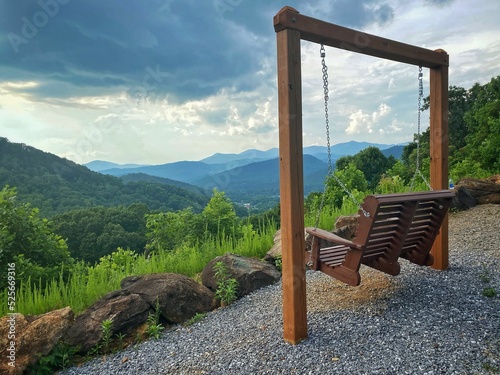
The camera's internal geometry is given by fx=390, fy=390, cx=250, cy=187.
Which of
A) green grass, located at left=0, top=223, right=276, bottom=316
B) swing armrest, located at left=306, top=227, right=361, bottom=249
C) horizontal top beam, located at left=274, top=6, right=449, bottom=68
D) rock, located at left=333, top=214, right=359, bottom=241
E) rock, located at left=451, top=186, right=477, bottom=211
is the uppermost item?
horizontal top beam, located at left=274, top=6, right=449, bottom=68

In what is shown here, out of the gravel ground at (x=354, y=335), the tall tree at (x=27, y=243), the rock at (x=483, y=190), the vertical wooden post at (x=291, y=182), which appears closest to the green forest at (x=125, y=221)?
the tall tree at (x=27, y=243)

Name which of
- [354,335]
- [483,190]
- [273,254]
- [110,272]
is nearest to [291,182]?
[354,335]

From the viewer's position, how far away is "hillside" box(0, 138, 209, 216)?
20.6 metres

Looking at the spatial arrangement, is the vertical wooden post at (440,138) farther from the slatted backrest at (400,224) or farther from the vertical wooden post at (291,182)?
the vertical wooden post at (291,182)

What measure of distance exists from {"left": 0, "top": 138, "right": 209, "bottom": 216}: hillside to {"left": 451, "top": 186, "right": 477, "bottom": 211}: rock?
47.5ft

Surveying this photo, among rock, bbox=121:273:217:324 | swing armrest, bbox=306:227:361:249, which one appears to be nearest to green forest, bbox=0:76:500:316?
swing armrest, bbox=306:227:361:249

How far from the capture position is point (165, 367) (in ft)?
10.0

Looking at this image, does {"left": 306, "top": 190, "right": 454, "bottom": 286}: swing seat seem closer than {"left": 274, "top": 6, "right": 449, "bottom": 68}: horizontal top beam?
No

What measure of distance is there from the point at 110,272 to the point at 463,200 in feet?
20.9

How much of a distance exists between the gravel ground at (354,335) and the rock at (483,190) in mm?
3713

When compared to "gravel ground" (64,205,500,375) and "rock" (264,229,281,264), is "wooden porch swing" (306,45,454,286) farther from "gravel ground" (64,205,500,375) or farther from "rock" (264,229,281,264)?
"rock" (264,229,281,264)

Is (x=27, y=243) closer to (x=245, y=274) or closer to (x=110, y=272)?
(x=110, y=272)

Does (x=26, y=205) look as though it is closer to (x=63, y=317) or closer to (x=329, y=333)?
(x=63, y=317)

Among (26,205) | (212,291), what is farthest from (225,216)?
(26,205)
